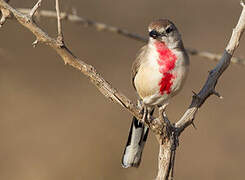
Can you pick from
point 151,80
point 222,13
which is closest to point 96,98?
point 222,13

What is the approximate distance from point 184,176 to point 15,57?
485cm

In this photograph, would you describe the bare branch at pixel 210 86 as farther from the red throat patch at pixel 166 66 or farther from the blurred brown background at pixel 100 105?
the blurred brown background at pixel 100 105

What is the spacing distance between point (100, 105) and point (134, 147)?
5.37 meters

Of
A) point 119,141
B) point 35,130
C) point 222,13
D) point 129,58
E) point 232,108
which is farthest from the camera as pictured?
point 222,13

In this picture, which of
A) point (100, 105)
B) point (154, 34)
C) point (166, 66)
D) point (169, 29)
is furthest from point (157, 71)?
point (100, 105)

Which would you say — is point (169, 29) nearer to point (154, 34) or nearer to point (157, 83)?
point (154, 34)

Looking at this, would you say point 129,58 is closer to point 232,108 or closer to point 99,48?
point 99,48

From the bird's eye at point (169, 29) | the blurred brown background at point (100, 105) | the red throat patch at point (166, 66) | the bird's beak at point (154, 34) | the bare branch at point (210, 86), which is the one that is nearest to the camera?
the bare branch at point (210, 86)

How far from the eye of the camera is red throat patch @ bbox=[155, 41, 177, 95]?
15.6 ft

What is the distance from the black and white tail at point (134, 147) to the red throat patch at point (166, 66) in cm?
55

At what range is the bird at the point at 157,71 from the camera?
478cm

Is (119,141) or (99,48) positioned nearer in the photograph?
(119,141)

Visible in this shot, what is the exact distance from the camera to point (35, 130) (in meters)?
9.70

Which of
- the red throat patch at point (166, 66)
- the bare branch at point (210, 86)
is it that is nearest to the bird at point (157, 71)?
the red throat patch at point (166, 66)
